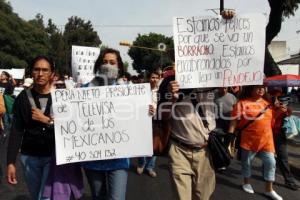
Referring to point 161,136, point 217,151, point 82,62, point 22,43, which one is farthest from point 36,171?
point 22,43

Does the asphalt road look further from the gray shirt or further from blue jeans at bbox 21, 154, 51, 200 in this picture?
blue jeans at bbox 21, 154, 51, 200

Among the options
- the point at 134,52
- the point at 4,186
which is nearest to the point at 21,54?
the point at 134,52

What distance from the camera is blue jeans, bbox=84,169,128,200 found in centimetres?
369

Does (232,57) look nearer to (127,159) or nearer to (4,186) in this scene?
(127,159)

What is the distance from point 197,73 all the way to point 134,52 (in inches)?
3298

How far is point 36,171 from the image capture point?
12.3 ft

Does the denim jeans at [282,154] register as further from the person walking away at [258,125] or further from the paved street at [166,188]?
the person walking away at [258,125]

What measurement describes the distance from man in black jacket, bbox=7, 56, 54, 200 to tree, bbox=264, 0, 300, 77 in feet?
40.3

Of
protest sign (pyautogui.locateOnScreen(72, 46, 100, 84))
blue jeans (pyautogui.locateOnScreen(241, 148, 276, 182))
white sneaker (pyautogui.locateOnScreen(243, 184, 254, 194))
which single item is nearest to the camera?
blue jeans (pyautogui.locateOnScreen(241, 148, 276, 182))

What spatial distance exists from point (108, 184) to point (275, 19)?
13.1 m

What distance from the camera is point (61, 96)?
374 centimetres

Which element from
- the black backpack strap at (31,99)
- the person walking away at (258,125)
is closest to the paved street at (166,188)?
the person walking away at (258,125)

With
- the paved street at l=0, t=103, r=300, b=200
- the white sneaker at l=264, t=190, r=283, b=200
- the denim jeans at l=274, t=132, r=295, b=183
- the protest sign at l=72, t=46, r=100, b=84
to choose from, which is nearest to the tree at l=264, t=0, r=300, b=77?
the protest sign at l=72, t=46, r=100, b=84

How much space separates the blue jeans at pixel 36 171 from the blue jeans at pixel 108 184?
337 mm
